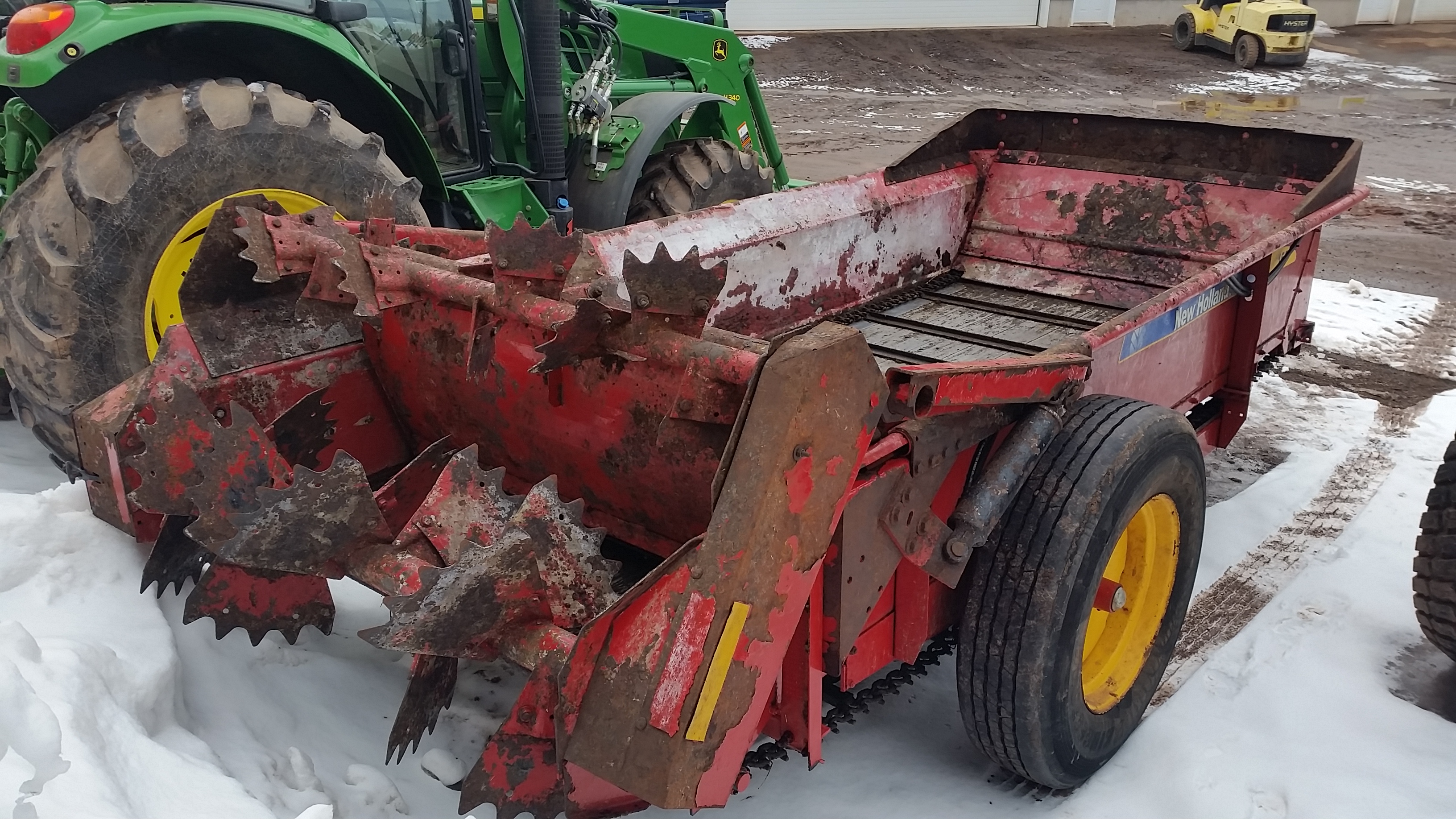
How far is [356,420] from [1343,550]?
3346 millimetres

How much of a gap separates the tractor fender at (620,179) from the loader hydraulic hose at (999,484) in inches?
124

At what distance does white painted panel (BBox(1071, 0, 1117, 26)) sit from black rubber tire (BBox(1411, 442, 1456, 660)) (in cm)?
2207

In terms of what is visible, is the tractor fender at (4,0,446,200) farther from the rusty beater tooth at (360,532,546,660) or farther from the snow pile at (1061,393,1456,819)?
the snow pile at (1061,393,1456,819)

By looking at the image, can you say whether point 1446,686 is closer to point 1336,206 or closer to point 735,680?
point 1336,206

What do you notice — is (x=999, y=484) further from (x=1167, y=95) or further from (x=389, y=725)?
(x=1167, y=95)

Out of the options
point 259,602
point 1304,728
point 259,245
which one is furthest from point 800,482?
point 1304,728

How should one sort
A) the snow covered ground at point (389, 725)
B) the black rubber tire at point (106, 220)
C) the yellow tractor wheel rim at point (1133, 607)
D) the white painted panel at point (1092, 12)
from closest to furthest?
1. the snow covered ground at point (389, 725)
2. the yellow tractor wheel rim at point (1133, 607)
3. the black rubber tire at point (106, 220)
4. the white painted panel at point (1092, 12)

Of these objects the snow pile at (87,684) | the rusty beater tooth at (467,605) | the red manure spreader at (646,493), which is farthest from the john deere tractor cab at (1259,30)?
the snow pile at (87,684)

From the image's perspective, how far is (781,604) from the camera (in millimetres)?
1871

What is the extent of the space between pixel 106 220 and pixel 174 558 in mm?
1165

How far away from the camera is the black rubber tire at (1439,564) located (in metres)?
2.92

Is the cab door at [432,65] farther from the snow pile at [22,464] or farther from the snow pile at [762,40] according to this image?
the snow pile at [762,40]

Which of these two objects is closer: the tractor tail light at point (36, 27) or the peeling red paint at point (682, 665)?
the peeling red paint at point (682, 665)

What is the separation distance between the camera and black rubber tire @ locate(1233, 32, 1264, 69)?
59.9 feet
